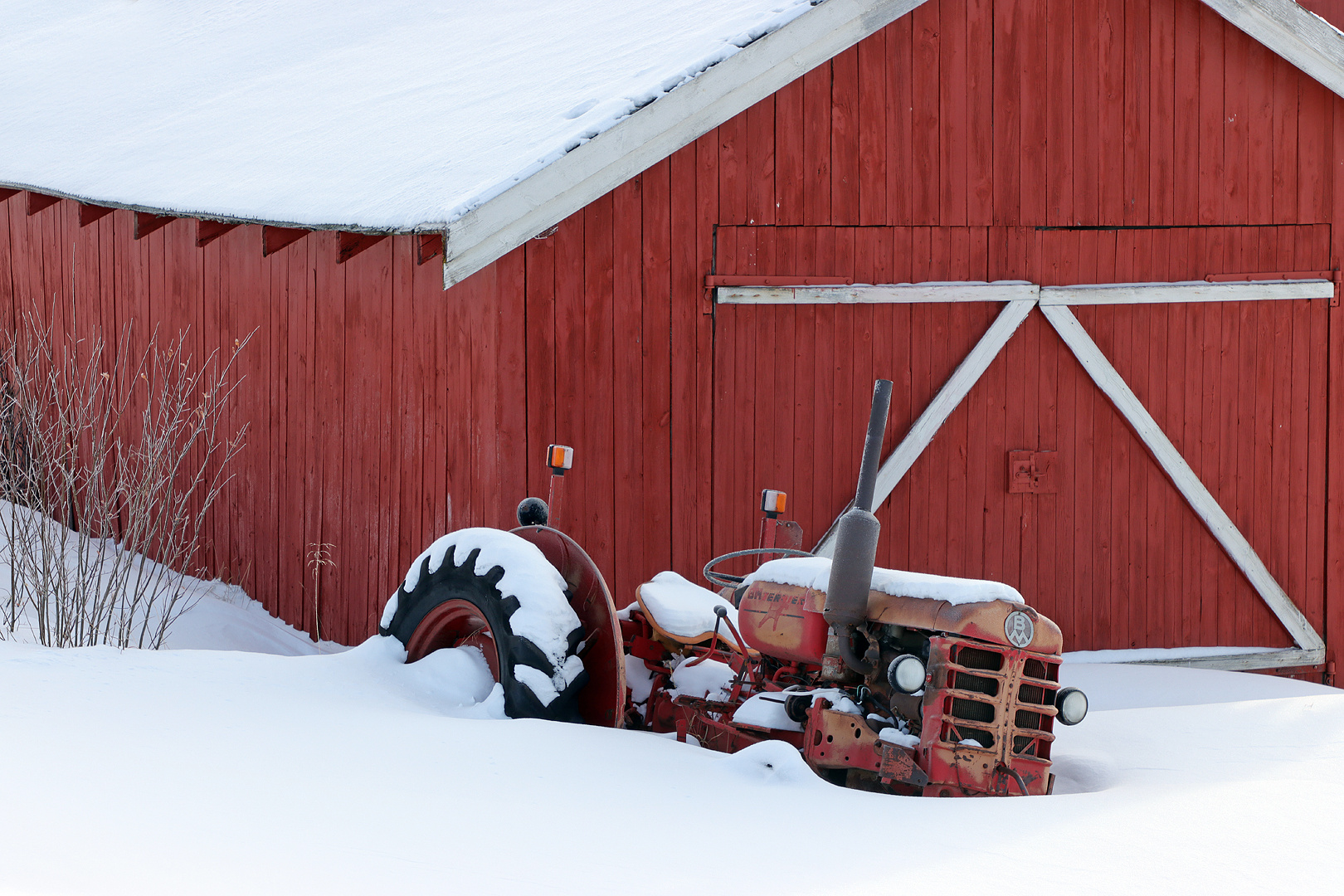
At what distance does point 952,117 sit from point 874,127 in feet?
1.55

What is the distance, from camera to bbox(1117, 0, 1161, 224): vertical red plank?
7.81 meters

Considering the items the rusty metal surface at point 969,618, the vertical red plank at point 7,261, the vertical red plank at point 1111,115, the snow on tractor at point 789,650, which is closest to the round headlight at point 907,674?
the snow on tractor at point 789,650

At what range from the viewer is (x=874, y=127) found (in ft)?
24.3

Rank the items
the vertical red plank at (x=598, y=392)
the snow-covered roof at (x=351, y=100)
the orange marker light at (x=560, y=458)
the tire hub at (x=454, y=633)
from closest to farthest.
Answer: the tire hub at (x=454, y=633) → the orange marker light at (x=560, y=458) → the snow-covered roof at (x=351, y=100) → the vertical red plank at (x=598, y=392)

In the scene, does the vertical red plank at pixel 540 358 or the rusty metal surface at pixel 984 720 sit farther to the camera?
the vertical red plank at pixel 540 358

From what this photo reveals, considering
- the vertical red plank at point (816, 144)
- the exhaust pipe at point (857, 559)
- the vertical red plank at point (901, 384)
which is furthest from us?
the vertical red plank at point (901, 384)

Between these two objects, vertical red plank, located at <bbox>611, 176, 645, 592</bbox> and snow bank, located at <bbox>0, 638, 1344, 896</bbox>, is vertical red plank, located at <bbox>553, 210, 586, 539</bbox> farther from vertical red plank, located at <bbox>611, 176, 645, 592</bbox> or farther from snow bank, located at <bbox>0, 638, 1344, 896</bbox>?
snow bank, located at <bbox>0, 638, 1344, 896</bbox>

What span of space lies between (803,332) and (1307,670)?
3752 mm

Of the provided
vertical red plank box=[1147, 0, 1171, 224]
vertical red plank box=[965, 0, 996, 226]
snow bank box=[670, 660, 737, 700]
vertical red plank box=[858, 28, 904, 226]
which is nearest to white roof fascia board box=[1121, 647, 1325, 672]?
vertical red plank box=[1147, 0, 1171, 224]

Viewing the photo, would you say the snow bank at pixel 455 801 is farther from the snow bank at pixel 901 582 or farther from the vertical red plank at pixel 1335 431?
the vertical red plank at pixel 1335 431

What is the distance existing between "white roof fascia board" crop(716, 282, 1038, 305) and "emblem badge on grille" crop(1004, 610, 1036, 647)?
122 inches

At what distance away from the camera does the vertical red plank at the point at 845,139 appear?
7.30 metres

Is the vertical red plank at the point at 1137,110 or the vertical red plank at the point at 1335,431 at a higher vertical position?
the vertical red plank at the point at 1137,110

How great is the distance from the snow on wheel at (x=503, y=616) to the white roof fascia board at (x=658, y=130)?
4.50 feet
